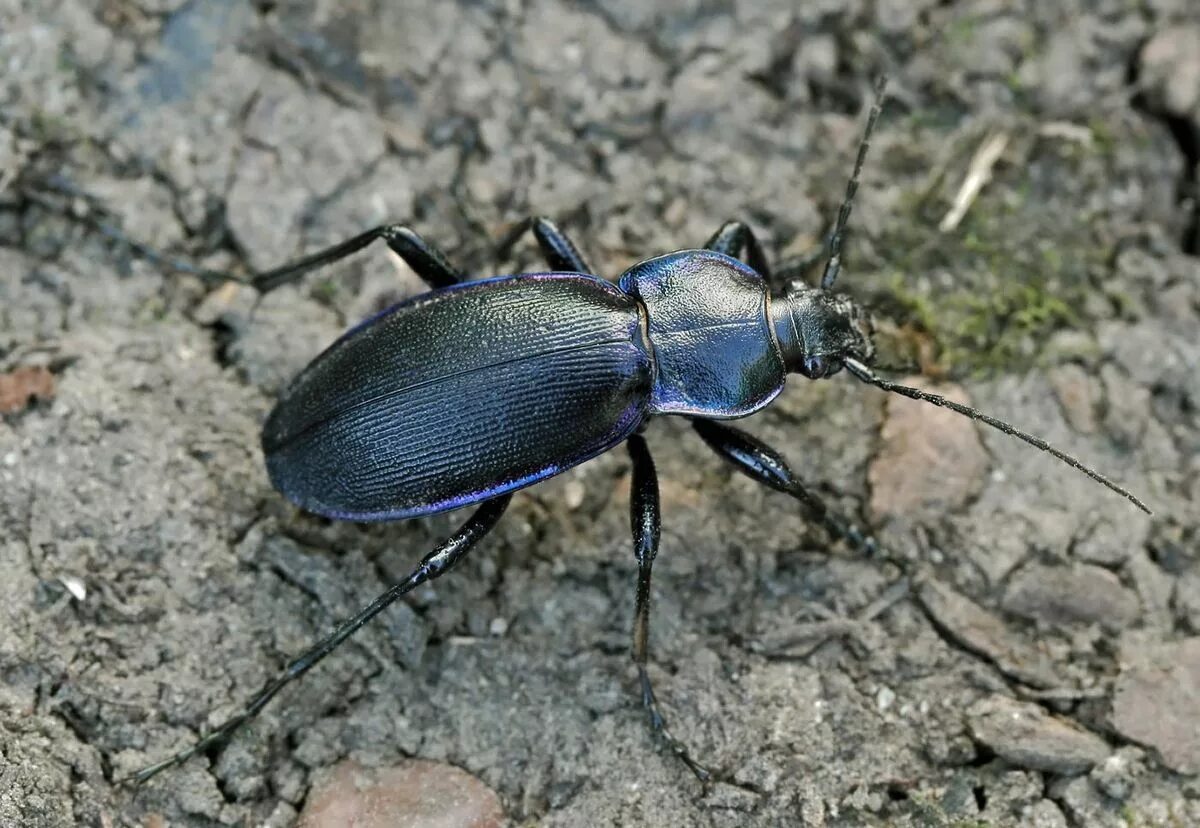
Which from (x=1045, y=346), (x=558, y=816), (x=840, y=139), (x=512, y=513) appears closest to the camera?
(x=558, y=816)

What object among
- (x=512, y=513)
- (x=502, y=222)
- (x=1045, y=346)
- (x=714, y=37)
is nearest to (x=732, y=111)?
(x=714, y=37)

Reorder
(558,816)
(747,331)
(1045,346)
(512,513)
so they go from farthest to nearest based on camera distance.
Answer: (1045,346) < (512,513) < (747,331) < (558,816)

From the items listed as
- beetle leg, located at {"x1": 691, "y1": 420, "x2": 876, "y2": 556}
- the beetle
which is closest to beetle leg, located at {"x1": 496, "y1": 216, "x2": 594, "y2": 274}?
the beetle

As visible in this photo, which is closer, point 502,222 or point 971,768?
point 971,768

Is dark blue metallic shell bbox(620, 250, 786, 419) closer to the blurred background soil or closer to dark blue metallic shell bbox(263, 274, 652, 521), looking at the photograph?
dark blue metallic shell bbox(263, 274, 652, 521)

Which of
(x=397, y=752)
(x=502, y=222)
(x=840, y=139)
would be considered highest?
(x=840, y=139)

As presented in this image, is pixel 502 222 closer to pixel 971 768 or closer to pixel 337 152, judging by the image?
pixel 337 152

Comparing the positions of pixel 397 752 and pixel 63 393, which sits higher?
pixel 63 393
